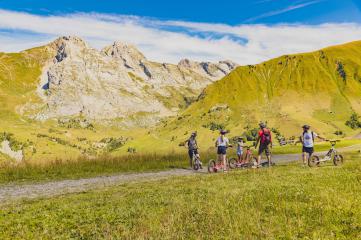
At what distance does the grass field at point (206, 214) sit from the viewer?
10.8 metres

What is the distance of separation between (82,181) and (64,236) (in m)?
15.5

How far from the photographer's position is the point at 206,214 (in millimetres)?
12812

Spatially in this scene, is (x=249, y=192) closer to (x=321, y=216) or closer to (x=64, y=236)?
(x=321, y=216)

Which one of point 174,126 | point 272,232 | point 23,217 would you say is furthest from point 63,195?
point 174,126

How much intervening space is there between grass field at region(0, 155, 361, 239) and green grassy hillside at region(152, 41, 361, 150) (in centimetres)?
A: 12207

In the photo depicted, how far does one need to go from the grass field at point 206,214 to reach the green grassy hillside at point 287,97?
122 meters

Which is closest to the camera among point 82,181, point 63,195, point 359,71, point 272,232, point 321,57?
point 272,232

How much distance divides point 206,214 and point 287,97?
158 m

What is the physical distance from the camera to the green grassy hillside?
5743 inches

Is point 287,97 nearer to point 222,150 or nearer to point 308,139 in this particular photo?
point 308,139

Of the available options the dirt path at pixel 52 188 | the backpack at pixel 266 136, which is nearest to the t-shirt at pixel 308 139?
the backpack at pixel 266 136

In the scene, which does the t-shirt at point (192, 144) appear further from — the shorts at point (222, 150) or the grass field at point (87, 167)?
the shorts at point (222, 150)

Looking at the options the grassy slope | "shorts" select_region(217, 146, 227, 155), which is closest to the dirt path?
"shorts" select_region(217, 146, 227, 155)

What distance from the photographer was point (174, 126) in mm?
176125
